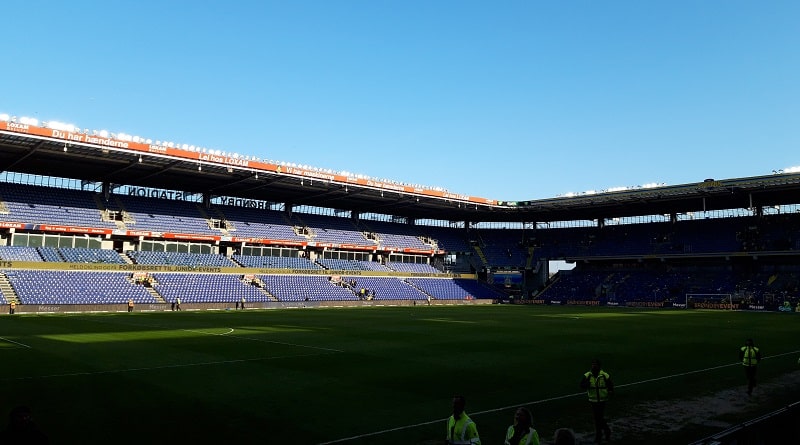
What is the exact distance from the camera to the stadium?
47.9 feet

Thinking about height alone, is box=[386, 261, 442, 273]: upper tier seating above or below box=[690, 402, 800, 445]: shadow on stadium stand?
above

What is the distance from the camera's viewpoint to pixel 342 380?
60.7 ft

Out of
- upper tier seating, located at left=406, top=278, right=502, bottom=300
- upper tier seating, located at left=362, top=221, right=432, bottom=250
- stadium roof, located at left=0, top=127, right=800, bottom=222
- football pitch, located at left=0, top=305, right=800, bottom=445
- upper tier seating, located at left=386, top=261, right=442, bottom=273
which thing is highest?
stadium roof, located at left=0, top=127, right=800, bottom=222

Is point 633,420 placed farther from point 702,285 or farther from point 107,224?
point 702,285

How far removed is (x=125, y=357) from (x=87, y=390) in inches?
255

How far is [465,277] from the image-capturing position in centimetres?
9319

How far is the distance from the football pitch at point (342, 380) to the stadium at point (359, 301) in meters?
0.13

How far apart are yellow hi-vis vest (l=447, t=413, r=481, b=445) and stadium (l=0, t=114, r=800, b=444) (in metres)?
3.18

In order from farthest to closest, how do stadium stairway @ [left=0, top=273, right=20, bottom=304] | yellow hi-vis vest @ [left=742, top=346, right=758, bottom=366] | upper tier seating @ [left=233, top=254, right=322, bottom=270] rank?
upper tier seating @ [left=233, top=254, right=322, bottom=270], stadium stairway @ [left=0, top=273, right=20, bottom=304], yellow hi-vis vest @ [left=742, top=346, right=758, bottom=366]

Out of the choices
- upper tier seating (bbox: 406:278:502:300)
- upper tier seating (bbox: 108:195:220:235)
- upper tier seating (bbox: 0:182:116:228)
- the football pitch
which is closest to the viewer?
the football pitch

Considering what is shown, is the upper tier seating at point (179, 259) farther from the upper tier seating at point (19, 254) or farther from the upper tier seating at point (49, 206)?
the upper tier seating at point (19, 254)

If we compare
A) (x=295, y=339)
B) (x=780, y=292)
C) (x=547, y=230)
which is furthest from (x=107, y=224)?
(x=780, y=292)

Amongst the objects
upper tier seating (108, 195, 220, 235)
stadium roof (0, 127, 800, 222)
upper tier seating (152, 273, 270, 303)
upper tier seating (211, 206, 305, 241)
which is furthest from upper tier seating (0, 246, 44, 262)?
upper tier seating (211, 206, 305, 241)

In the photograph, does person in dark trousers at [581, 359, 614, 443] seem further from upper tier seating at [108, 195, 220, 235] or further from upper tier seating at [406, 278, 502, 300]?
upper tier seating at [406, 278, 502, 300]
